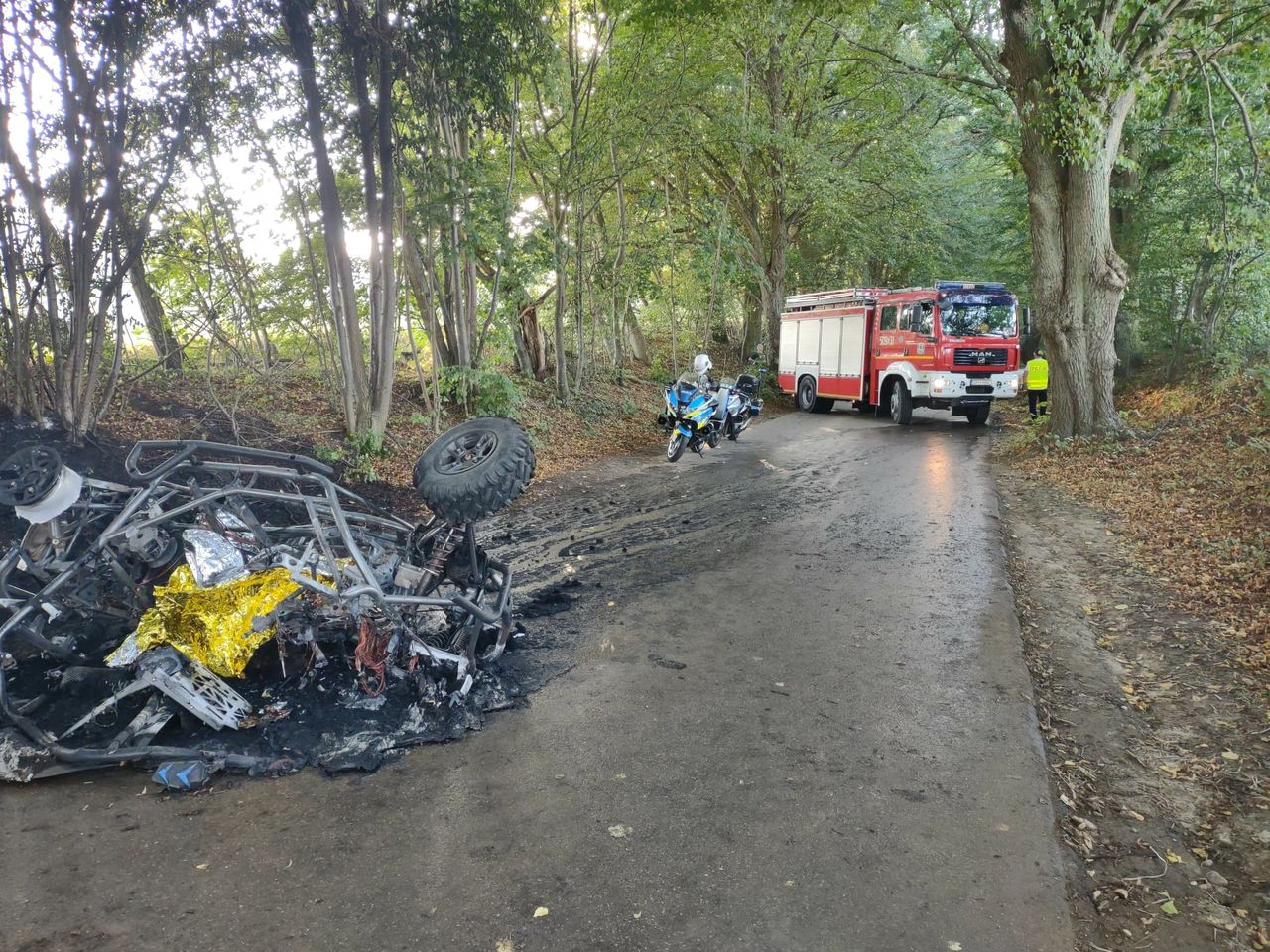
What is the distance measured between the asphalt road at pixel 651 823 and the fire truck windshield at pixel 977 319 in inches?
517

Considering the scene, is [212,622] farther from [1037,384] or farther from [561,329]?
[1037,384]

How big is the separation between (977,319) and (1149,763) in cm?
1537

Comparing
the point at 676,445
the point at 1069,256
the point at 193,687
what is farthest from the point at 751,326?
the point at 193,687

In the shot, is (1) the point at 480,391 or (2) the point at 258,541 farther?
(1) the point at 480,391

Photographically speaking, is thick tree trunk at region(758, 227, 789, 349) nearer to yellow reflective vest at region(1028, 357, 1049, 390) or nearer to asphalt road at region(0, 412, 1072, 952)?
yellow reflective vest at region(1028, 357, 1049, 390)

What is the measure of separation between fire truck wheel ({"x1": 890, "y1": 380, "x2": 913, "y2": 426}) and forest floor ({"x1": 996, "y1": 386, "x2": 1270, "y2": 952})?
26.8 ft

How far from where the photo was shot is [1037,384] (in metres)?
17.7

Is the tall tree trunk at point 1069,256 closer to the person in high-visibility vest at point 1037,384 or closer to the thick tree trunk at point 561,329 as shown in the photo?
the person in high-visibility vest at point 1037,384

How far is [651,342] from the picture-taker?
33500 mm

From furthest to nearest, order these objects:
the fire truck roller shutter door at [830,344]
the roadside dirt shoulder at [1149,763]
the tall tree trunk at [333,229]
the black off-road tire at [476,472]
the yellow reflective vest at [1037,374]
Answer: the fire truck roller shutter door at [830,344] < the yellow reflective vest at [1037,374] < the tall tree trunk at [333,229] < the black off-road tire at [476,472] < the roadside dirt shoulder at [1149,763]

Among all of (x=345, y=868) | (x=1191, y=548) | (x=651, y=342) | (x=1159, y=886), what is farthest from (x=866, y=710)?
(x=651, y=342)

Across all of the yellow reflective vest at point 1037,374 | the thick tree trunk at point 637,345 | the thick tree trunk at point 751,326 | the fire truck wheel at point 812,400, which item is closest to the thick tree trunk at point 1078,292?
the yellow reflective vest at point 1037,374

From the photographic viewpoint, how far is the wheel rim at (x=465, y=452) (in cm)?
487

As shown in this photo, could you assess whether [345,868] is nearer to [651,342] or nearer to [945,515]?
[945,515]
